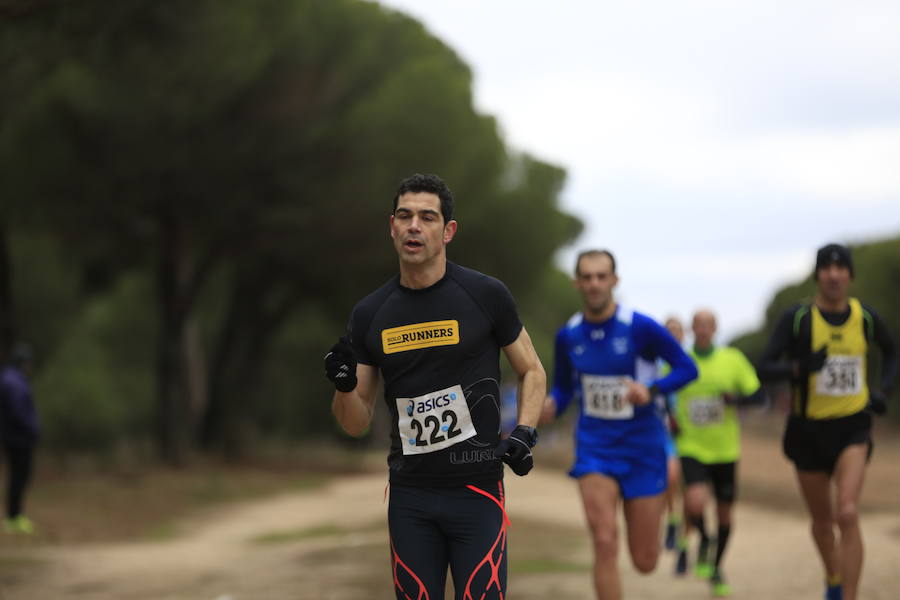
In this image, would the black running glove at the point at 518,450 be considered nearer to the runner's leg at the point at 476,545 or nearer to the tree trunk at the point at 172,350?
the runner's leg at the point at 476,545

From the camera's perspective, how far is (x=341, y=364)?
4.91 metres

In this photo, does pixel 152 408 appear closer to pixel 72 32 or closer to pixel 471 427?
pixel 72 32

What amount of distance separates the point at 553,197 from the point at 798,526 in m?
22.5

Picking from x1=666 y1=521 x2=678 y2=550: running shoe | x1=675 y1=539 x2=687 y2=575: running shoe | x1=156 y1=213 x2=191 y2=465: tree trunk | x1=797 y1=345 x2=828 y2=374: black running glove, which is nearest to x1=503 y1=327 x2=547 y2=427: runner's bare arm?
x1=797 y1=345 x2=828 y2=374: black running glove

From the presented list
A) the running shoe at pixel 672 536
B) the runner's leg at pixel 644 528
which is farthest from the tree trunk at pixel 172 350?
the runner's leg at pixel 644 528

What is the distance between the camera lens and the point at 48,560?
45.4 feet

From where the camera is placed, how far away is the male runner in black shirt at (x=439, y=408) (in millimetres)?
5180

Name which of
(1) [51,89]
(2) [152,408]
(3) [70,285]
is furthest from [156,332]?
(1) [51,89]

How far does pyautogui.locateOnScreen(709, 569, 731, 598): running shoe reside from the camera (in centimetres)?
998

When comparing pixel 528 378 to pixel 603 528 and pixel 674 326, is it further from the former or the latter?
pixel 674 326

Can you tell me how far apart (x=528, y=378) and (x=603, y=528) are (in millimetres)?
2626

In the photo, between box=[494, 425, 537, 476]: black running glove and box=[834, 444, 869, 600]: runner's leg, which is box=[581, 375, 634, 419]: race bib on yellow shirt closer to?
box=[834, 444, 869, 600]: runner's leg

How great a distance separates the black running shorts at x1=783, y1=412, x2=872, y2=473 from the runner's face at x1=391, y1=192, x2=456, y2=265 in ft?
13.1

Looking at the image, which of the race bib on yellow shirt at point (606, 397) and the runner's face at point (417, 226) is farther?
the race bib on yellow shirt at point (606, 397)
